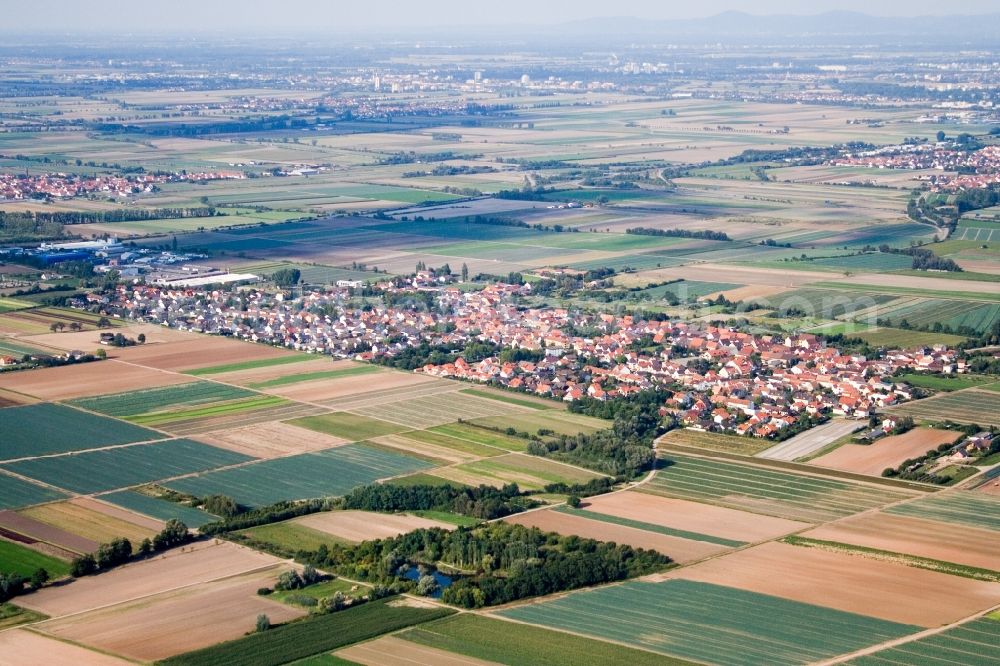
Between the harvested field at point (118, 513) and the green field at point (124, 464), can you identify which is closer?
the harvested field at point (118, 513)

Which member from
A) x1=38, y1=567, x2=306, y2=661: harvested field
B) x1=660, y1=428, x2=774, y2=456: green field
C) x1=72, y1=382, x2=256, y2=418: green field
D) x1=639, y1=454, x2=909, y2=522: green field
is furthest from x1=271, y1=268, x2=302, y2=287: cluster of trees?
x1=38, y1=567, x2=306, y2=661: harvested field

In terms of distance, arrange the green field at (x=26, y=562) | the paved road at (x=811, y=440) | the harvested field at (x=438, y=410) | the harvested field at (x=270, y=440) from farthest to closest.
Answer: the harvested field at (x=438, y=410) < the paved road at (x=811, y=440) < the harvested field at (x=270, y=440) < the green field at (x=26, y=562)

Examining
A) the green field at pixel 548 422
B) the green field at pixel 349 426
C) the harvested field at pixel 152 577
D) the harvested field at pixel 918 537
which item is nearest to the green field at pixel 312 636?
the harvested field at pixel 152 577

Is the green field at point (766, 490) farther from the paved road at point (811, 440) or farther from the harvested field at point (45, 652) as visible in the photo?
the harvested field at point (45, 652)

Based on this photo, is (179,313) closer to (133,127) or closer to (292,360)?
(292,360)

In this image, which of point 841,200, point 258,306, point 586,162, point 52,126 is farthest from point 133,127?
point 258,306
